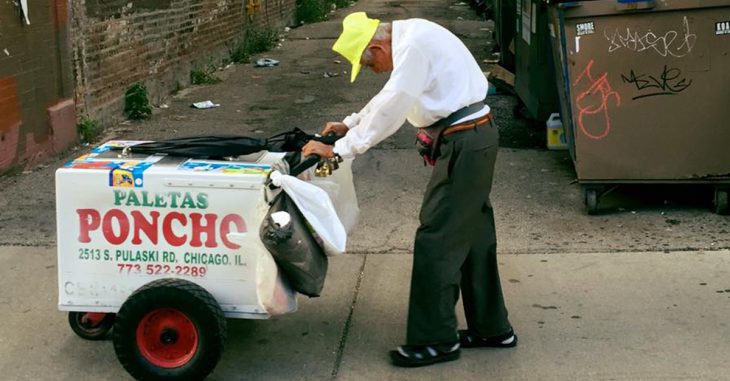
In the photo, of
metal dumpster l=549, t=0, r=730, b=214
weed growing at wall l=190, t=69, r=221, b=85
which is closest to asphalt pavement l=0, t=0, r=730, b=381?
metal dumpster l=549, t=0, r=730, b=214

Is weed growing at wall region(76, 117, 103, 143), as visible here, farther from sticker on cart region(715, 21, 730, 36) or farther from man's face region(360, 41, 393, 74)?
sticker on cart region(715, 21, 730, 36)

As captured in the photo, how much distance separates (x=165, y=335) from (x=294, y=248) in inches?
27.2

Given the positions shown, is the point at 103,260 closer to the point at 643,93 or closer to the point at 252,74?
the point at 643,93

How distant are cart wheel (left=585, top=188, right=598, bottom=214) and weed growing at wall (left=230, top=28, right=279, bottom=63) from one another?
8234mm

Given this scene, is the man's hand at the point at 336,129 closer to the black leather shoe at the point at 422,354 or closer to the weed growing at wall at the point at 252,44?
the black leather shoe at the point at 422,354

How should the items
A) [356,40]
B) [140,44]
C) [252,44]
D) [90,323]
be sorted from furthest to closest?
[252,44], [140,44], [90,323], [356,40]

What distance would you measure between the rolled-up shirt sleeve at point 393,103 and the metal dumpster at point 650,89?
7.96ft

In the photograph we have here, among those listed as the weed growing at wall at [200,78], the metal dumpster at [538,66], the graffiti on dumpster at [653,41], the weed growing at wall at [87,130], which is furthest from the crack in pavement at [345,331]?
the weed growing at wall at [200,78]

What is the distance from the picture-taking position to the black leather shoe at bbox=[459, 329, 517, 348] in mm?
4625

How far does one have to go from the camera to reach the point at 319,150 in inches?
169

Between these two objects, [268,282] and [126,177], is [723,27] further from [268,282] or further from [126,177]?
[126,177]

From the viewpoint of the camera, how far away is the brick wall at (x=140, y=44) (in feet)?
30.1

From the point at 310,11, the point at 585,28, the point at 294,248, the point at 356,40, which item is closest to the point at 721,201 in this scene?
the point at 585,28

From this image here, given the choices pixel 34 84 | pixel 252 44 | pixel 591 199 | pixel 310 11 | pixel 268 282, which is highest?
pixel 310 11
